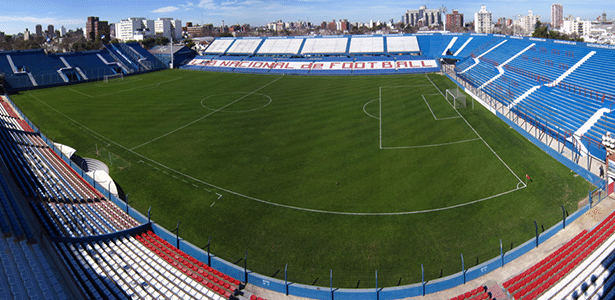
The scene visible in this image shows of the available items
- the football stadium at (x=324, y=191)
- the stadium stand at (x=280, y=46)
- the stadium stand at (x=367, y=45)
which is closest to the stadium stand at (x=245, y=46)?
the stadium stand at (x=280, y=46)

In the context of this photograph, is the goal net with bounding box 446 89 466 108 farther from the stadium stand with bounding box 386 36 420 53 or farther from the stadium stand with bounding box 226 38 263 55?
the stadium stand with bounding box 226 38 263 55

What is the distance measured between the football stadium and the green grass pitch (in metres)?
0.13

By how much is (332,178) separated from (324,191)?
1.95 m

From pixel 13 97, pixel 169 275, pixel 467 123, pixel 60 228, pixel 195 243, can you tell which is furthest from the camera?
pixel 13 97

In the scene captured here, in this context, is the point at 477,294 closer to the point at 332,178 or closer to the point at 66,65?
the point at 332,178

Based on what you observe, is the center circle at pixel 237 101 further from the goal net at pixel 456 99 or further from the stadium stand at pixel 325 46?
the stadium stand at pixel 325 46

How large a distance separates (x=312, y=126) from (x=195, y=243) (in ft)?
65.8

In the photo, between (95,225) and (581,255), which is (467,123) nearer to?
(581,255)

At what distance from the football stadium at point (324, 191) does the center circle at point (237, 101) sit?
52 centimetres

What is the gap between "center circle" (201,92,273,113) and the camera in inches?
1748

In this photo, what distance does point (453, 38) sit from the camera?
80.4 m

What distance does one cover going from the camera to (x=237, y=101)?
48.1 m

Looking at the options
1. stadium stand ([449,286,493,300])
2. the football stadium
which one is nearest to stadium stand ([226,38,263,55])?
the football stadium

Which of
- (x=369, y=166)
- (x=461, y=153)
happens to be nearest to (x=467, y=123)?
(x=461, y=153)
